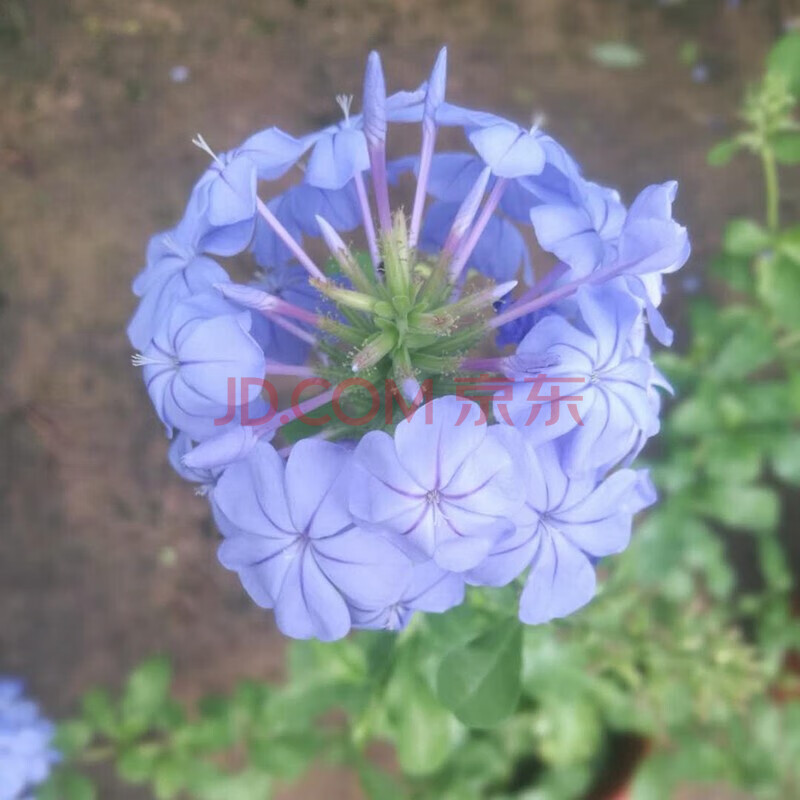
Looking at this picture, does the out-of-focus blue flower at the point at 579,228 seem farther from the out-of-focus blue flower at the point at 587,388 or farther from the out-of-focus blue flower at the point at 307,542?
the out-of-focus blue flower at the point at 307,542

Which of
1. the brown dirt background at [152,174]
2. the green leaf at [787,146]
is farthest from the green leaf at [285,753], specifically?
the green leaf at [787,146]

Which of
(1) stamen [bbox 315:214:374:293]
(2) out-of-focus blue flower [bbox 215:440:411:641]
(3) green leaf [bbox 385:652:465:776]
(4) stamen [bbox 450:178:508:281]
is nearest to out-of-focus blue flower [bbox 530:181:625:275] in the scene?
(4) stamen [bbox 450:178:508:281]

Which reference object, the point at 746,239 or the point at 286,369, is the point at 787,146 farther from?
the point at 286,369

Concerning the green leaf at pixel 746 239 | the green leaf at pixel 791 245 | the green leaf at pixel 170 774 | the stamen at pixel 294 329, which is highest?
the green leaf at pixel 746 239

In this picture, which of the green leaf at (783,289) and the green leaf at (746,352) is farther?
the green leaf at (746,352)

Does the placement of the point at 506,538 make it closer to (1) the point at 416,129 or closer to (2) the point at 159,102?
(1) the point at 416,129

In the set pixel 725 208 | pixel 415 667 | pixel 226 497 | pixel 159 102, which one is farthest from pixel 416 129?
pixel 226 497

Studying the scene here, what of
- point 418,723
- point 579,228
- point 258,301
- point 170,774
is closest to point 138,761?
point 170,774
